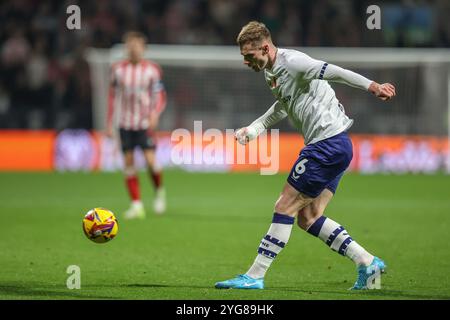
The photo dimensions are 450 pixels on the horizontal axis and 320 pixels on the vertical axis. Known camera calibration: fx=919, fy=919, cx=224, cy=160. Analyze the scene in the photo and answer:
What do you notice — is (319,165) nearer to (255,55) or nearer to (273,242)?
(273,242)

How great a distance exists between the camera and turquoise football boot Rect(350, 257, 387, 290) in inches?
266

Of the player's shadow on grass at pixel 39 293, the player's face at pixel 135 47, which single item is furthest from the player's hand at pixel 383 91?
the player's face at pixel 135 47

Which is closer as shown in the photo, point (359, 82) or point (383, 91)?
point (383, 91)

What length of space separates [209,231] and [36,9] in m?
14.0

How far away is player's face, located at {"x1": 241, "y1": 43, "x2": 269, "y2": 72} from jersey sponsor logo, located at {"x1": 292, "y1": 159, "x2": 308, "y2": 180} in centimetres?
75

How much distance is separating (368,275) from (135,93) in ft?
22.0

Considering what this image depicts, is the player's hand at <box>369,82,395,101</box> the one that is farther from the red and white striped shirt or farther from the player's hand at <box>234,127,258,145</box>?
the red and white striped shirt

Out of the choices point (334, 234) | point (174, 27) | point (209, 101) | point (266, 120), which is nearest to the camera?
point (334, 234)

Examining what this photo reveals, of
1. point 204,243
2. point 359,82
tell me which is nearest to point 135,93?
point 204,243

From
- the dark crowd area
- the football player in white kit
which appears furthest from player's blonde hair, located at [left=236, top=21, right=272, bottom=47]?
the dark crowd area

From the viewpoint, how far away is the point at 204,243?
32.1 feet

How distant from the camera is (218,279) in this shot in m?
7.30

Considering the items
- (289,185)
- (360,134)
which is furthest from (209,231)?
(360,134)

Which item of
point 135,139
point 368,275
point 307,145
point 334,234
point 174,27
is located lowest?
point 368,275
